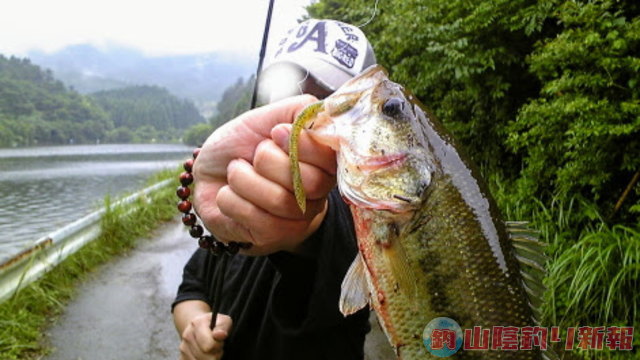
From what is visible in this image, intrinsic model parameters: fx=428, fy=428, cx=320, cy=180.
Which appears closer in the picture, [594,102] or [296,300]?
[296,300]

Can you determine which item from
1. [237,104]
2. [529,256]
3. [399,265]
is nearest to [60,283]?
[399,265]

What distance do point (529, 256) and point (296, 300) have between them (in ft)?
2.99

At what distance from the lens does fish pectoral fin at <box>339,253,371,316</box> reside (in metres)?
1.36

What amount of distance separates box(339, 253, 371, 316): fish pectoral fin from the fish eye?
47 cm

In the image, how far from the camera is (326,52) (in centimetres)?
263

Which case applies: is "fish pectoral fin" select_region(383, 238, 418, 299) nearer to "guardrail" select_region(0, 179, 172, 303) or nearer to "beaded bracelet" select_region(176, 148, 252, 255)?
"beaded bracelet" select_region(176, 148, 252, 255)

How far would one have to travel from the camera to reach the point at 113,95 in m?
83.4

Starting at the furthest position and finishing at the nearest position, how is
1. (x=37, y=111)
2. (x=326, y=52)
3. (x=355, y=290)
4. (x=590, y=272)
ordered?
(x=37, y=111), (x=590, y=272), (x=326, y=52), (x=355, y=290)

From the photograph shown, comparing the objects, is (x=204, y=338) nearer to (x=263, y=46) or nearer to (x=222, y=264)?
(x=222, y=264)

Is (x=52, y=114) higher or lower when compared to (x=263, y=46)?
lower

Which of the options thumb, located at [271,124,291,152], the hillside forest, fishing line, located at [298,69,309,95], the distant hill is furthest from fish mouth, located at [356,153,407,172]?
the distant hill

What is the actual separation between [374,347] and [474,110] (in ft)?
10.9

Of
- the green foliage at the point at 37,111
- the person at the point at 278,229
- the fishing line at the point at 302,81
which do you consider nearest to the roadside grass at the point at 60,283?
the person at the point at 278,229

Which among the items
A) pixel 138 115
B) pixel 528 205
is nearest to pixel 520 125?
pixel 528 205
